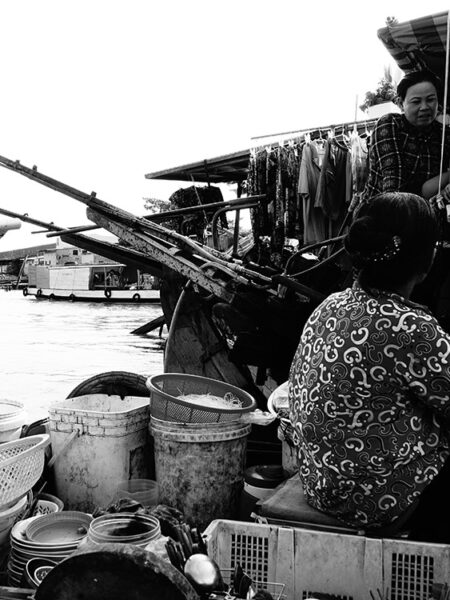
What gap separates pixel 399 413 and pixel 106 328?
1678 centimetres

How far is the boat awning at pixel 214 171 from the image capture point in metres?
9.50

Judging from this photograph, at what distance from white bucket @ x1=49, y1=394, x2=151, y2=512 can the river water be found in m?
1.83

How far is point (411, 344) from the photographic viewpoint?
6.89 ft

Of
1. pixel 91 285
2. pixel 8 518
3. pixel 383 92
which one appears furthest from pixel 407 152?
pixel 91 285

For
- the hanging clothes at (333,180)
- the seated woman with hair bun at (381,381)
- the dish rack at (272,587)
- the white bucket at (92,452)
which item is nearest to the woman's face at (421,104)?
the seated woman with hair bun at (381,381)

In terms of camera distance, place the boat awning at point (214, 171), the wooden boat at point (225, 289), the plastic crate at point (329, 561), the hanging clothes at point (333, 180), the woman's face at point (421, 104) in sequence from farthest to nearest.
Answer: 1. the boat awning at point (214, 171)
2. the hanging clothes at point (333, 180)
3. the wooden boat at point (225, 289)
4. the woman's face at point (421, 104)
5. the plastic crate at point (329, 561)

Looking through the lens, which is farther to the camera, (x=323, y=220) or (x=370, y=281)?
(x=323, y=220)

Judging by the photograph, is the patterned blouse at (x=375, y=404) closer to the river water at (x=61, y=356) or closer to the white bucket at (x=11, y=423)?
the white bucket at (x=11, y=423)

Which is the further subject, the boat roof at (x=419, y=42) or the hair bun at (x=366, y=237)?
the boat roof at (x=419, y=42)

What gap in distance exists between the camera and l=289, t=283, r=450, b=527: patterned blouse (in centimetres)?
211

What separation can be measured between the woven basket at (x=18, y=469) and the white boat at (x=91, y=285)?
31463 millimetres

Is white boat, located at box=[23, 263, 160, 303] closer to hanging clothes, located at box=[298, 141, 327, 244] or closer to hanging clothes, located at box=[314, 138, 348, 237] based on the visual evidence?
hanging clothes, located at box=[298, 141, 327, 244]

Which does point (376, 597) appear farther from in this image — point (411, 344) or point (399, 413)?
point (411, 344)

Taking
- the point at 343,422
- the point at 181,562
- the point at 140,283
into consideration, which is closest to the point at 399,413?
the point at 343,422
